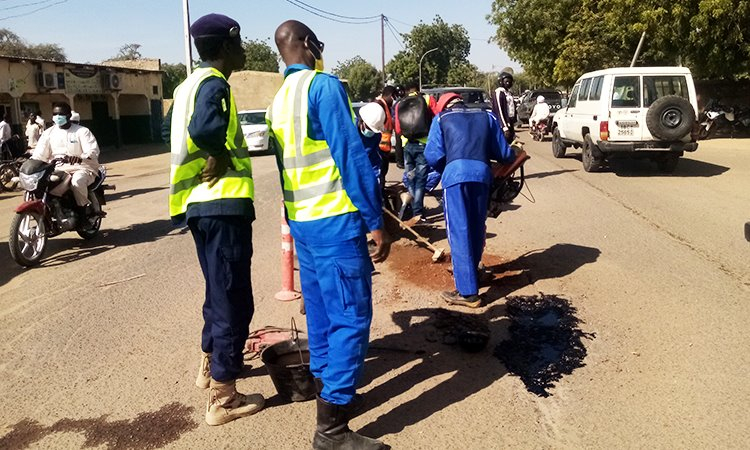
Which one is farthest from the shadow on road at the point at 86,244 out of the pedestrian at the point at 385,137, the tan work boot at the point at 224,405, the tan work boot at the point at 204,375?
the tan work boot at the point at 224,405

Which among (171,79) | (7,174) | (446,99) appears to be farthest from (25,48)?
(446,99)

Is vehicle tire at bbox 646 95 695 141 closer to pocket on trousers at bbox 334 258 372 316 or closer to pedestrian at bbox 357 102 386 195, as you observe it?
pedestrian at bbox 357 102 386 195

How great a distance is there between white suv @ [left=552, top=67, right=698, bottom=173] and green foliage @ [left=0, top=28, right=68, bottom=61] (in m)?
49.6

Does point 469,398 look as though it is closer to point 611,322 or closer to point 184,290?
point 611,322

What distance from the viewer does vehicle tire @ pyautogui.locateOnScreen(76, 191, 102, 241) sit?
834 centimetres

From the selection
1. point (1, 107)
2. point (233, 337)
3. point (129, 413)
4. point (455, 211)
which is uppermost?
point (1, 107)

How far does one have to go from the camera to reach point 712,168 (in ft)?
45.9

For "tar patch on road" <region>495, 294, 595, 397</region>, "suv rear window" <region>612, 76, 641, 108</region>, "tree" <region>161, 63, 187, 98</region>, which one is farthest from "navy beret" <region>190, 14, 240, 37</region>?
"tree" <region>161, 63, 187, 98</region>

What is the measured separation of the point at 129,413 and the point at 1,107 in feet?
71.2

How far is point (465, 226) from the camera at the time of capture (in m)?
5.25

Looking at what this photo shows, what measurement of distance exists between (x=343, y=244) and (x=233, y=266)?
2.43 feet

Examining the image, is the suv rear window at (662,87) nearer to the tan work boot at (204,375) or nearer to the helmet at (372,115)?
the helmet at (372,115)

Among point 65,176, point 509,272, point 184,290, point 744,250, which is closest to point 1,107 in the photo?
point 65,176

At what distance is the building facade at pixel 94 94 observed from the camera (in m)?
21.8
